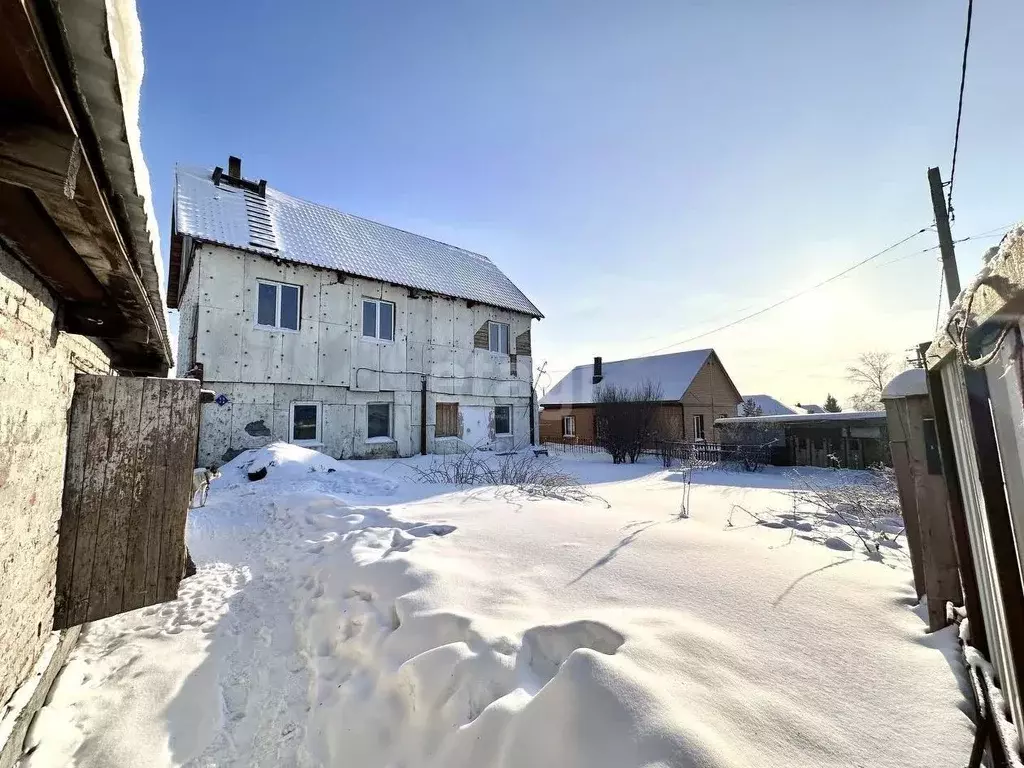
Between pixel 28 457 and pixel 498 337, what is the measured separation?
641 inches

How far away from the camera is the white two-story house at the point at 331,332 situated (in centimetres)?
1176

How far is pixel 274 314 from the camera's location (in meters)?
12.7

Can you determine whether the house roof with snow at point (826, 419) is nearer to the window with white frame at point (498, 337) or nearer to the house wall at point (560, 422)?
the window with white frame at point (498, 337)

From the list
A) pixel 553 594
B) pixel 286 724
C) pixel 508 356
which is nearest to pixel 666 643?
pixel 553 594

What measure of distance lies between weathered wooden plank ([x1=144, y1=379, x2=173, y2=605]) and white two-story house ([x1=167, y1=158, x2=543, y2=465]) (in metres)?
8.82

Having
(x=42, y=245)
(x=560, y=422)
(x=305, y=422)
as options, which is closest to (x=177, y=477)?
(x=42, y=245)

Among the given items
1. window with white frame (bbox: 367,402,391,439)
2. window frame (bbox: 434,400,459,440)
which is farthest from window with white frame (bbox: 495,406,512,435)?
window with white frame (bbox: 367,402,391,439)

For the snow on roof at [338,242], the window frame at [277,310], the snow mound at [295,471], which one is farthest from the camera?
the snow on roof at [338,242]

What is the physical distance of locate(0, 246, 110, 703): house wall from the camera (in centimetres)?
219

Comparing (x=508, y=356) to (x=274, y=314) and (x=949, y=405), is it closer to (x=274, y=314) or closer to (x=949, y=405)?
(x=274, y=314)

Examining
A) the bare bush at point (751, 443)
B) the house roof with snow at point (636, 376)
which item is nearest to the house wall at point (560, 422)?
the house roof with snow at point (636, 376)

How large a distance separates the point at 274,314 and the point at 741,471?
1475 centimetres

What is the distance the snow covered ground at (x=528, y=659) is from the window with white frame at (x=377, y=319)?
10097 millimetres

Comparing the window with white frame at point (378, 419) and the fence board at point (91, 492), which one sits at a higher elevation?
the window with white frame at point (378, 419)
